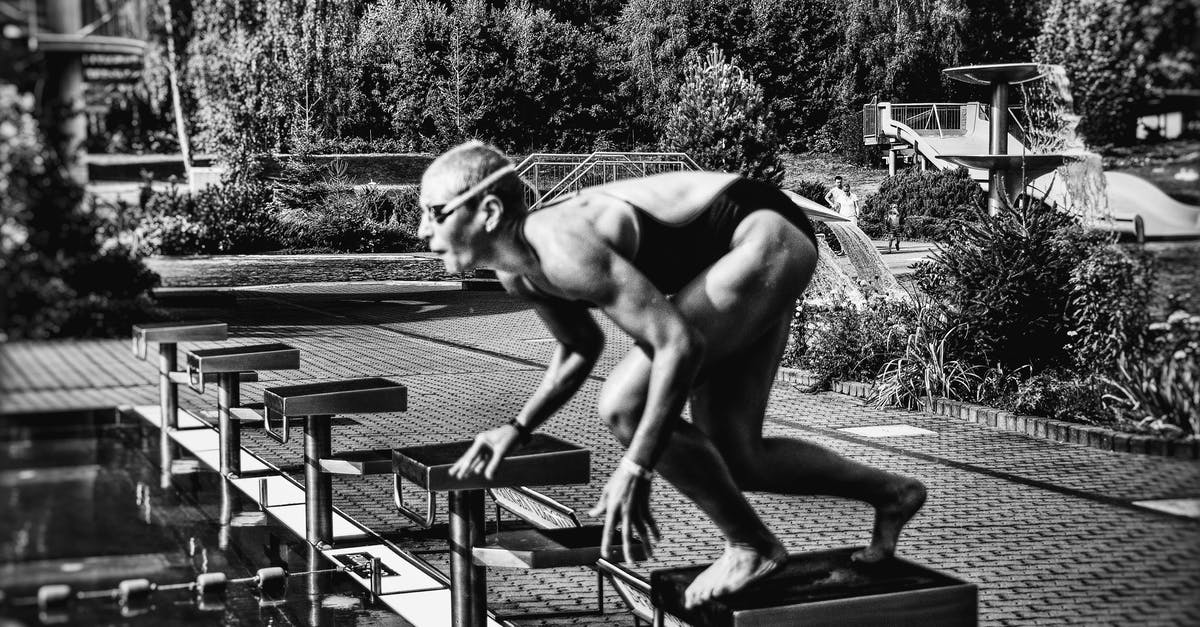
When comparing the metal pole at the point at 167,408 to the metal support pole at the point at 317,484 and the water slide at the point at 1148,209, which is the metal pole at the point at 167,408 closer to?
the metal support pole at the point at 317,484

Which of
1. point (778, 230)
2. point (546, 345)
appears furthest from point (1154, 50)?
point (546, 345)

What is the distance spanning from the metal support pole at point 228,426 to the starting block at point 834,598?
3547mm

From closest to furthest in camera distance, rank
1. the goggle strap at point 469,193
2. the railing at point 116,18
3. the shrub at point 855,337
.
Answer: the railing at point 116,18
the goggle strap at point 469,193
the shrub at point 855,337

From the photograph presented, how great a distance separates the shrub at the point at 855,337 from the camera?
31.9 feet

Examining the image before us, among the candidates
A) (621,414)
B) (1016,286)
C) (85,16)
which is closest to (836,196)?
(1016,286)

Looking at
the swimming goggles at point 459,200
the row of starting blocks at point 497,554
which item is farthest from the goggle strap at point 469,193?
the row of starting blocks at point 497,554

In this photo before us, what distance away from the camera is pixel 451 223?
2547 mm

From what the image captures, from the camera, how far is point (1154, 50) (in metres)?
2.58

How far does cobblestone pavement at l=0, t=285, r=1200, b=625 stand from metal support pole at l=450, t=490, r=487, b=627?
34.8 inches

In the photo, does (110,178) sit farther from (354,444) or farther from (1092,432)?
(1092,432)

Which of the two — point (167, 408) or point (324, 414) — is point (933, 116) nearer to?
point (324, 414)

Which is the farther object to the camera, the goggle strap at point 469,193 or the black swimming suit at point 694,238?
the black swimming suit at point 694,238

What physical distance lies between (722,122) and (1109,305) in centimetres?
650

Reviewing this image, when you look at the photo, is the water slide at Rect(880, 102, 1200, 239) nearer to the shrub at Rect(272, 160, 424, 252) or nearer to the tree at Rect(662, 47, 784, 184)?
the shrub at Rect(272, 160, 424, 252)
